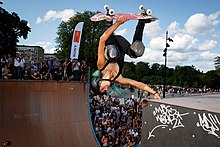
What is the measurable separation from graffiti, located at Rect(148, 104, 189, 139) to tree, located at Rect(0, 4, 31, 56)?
16.6 meters

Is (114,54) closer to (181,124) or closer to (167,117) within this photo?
(167,117)

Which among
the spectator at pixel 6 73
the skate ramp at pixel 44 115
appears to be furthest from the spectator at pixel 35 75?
the spectator at pixel 6 73

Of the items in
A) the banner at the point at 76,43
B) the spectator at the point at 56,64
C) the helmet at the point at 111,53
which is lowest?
the spectator at the point at 56,64

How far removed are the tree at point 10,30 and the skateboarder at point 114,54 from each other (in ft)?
32.8

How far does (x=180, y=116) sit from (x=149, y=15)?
8.03m

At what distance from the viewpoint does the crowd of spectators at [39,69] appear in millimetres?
9602

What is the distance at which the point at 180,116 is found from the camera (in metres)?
1.85

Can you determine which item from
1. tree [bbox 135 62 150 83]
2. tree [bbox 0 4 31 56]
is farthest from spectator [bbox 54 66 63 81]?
tree [bbox 135 62 150 83]

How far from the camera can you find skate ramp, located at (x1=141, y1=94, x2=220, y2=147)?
162 cm

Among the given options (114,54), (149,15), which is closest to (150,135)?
(114,54)

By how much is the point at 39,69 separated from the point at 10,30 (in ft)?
28.8

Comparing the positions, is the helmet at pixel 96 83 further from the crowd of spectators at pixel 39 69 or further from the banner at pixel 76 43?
the banner at pixel 76 43

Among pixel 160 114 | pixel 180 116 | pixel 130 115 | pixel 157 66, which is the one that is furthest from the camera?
pixel 157 66

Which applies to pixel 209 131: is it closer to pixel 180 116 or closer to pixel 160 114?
pixel 180 116
